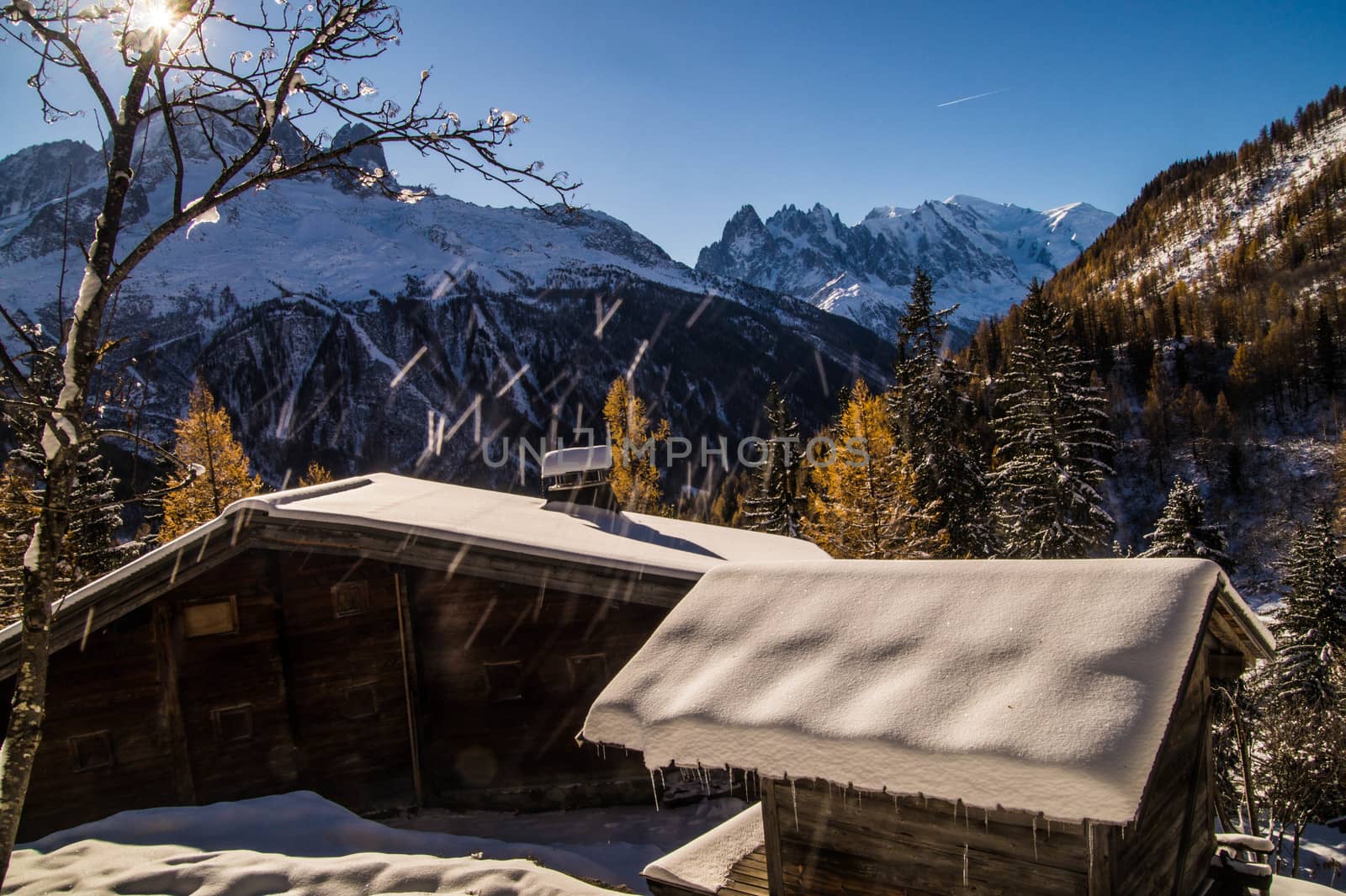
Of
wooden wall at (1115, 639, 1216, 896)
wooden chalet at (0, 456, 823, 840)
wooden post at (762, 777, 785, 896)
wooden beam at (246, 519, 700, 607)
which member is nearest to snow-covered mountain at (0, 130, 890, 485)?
wooden chalet at (0, 456, 823, 840)

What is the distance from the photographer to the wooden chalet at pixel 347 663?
11.1m

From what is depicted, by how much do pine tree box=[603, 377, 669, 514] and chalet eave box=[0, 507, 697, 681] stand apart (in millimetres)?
21888

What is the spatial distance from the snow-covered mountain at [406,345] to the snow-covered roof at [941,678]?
377 ft

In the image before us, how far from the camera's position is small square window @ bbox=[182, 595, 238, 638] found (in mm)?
11531

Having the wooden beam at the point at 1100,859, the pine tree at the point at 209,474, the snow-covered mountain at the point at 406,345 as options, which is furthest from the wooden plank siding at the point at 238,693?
the snow-covered mountain at the point at 406,345

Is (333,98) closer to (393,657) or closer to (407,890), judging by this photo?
(407,890)

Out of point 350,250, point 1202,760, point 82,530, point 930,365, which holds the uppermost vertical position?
point 350,250

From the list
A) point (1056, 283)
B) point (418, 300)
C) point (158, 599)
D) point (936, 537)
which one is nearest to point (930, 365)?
point (936, 537)

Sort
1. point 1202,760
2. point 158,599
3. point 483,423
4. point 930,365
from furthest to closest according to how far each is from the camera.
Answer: point 483,423
point 930,365
point 158,599
point 1202,760

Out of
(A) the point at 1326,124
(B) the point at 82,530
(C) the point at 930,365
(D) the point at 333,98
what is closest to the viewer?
(D) the point at 333,98

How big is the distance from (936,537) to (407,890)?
22827 mm

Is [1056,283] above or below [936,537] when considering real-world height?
above

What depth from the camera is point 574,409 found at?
479 ft

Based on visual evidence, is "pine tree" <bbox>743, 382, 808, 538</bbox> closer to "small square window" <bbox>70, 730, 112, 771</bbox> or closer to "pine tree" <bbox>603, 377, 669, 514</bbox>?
"pine tree" <bbox>603, 377, 669, 514</bbox>
